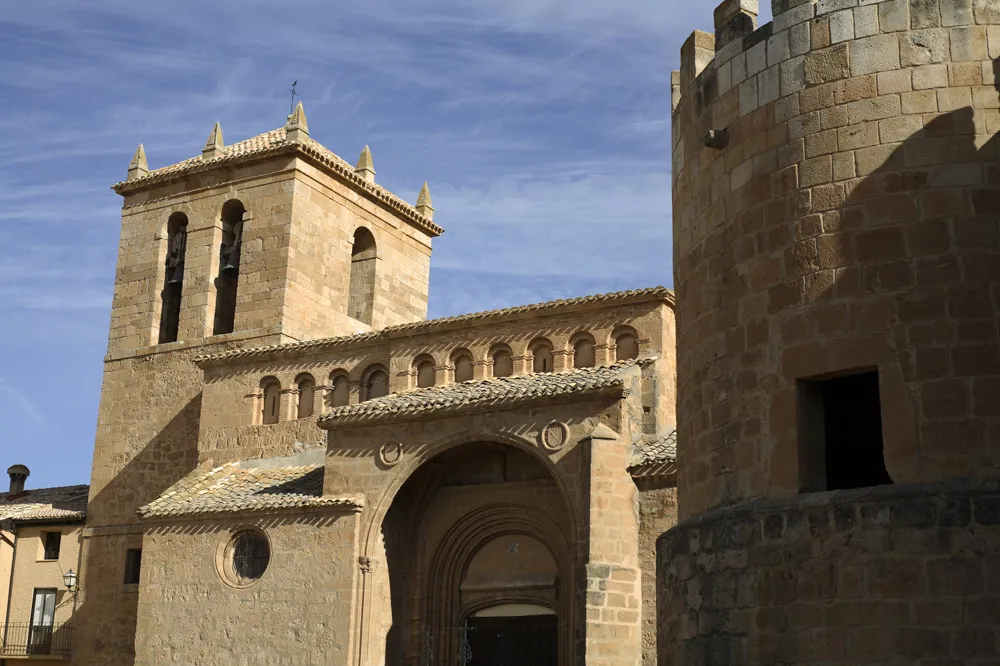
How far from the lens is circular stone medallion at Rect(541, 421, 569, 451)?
18578 mm

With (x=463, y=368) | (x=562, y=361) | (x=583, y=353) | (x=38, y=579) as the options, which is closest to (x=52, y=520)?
(x=38, y=579)

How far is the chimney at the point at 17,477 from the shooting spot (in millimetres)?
31922

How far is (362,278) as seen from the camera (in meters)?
29.6

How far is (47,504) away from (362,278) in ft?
29.1

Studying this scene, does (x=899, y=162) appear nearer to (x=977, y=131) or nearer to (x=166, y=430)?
(x=977, y=131)

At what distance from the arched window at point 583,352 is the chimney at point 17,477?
16.7 m

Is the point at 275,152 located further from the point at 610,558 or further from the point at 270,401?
the point at 610,558

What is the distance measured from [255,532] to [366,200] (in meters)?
10.9

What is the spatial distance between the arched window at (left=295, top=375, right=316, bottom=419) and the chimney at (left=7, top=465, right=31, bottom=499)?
10.9m

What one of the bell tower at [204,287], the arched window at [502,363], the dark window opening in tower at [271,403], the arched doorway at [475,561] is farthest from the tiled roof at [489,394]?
the bell tower at [204,287]

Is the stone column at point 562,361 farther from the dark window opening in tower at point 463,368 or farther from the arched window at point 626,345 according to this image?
the dark window opening in tower at point 463,368

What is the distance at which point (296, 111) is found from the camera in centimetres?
2805

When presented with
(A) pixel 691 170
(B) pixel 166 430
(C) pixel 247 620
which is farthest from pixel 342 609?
(A) pixel 691 170

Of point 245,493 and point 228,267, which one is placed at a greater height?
point 228,267
